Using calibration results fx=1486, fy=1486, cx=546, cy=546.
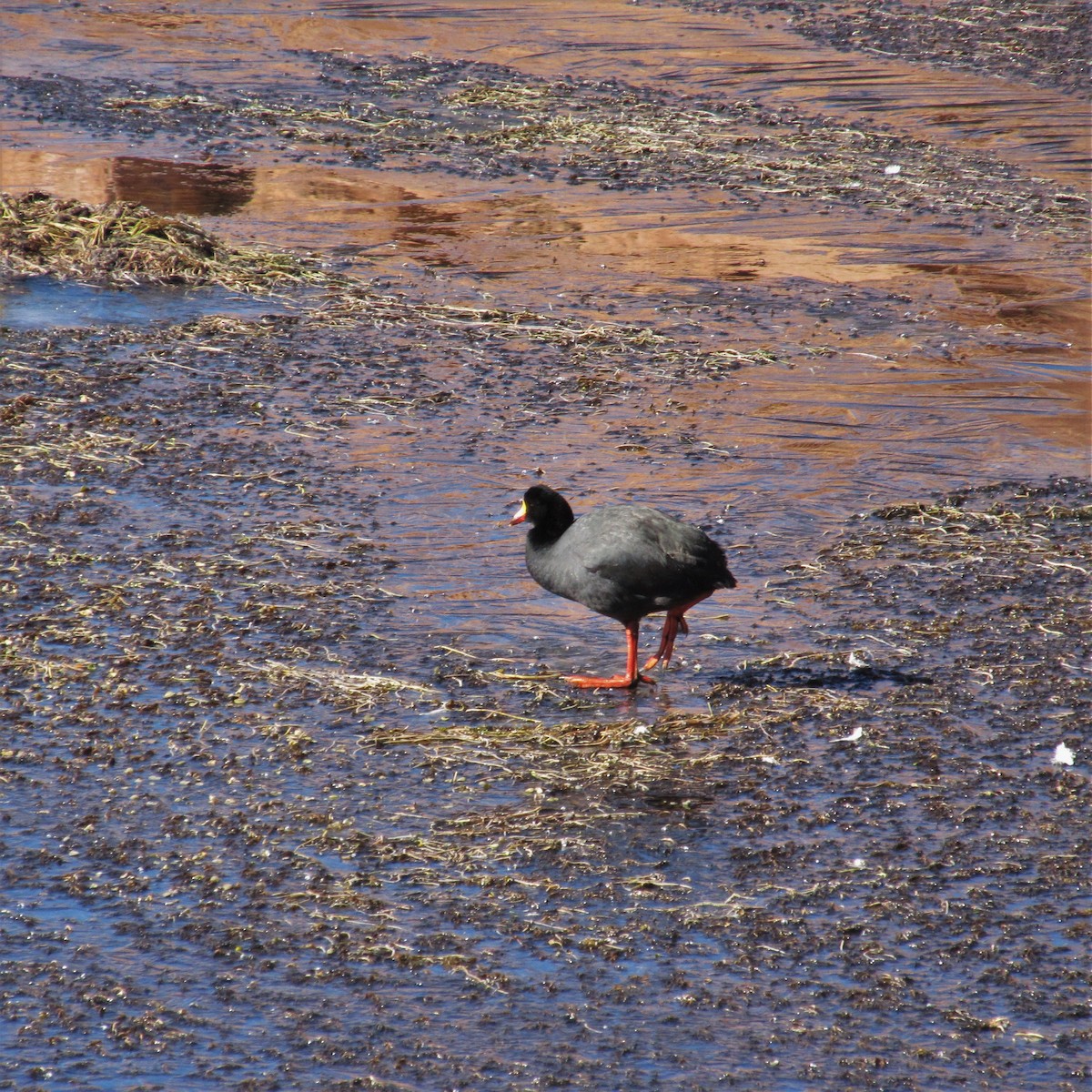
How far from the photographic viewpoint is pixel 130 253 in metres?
13.1

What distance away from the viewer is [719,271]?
45.8 feet

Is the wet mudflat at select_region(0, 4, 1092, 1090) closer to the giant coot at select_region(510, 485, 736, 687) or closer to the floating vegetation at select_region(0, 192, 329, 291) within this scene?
the floating vegetation at select_region(0, 192, 329, 291)

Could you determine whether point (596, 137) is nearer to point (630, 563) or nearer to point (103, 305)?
point (103, 305)

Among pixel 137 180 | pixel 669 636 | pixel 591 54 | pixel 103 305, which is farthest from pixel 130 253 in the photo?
pixel 591 54

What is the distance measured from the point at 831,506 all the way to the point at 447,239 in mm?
6502

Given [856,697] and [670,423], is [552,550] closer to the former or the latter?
[856,697]

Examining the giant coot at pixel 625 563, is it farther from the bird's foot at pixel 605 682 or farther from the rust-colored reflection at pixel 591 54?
the rust-colored reflection at pixel 591 54

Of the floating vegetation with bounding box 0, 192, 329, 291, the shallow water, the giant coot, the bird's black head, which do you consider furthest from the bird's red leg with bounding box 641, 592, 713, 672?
the floating vegetation with bounding box 0, 192, 329, 291

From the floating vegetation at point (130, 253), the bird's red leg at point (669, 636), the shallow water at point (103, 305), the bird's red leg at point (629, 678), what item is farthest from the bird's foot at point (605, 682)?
the floating vegetation at point (130, 253)

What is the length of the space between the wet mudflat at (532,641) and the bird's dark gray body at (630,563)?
1.63 feet

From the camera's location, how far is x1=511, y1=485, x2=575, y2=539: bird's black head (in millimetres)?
7297

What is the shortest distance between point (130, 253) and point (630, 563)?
25.7 ft

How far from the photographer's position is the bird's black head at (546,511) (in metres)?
7.30

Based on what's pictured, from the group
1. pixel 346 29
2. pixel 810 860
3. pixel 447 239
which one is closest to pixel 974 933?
pixel 810 860
